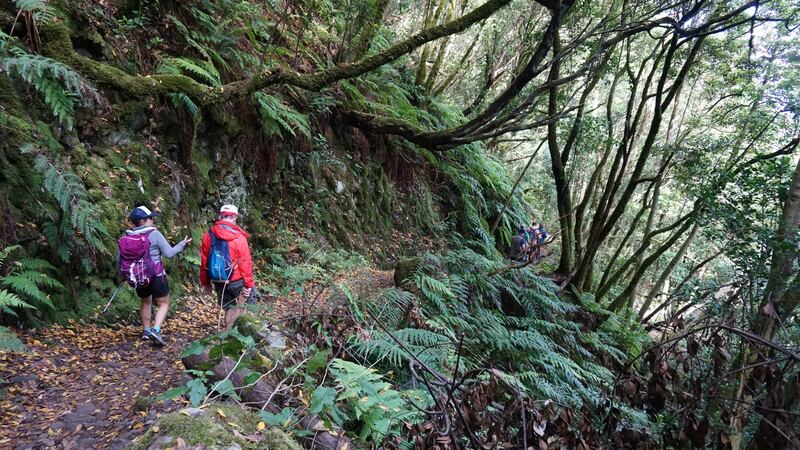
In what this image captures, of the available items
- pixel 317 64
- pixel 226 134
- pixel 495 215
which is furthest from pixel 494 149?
pixel 226 134

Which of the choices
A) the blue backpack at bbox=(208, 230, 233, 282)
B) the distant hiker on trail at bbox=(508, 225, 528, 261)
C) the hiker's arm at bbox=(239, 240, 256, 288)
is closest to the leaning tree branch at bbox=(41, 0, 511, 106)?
the blue backpack at bbox=(208, 230, 233, 282)

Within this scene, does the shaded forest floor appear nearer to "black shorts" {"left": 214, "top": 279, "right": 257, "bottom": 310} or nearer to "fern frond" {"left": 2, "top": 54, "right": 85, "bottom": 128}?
"black shorts" {"left": 214, "top": 279, "right": 257, "bottom": 310}

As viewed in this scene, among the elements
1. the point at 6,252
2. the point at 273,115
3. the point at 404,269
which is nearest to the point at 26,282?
the point at 6,252

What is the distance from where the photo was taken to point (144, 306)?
4469 mm

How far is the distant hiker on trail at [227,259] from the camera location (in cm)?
442

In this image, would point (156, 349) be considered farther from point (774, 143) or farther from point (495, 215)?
point (774, 143)

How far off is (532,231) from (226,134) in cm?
973

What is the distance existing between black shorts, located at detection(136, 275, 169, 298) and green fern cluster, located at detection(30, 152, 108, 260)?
551 millimetres

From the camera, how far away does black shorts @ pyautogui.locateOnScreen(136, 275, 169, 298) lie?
438cm

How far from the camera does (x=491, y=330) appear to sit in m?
6.26

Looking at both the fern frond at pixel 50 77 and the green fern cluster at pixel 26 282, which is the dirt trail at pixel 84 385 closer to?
the green fern cluster at pixel 26 282

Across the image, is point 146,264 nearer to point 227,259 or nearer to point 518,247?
point 227,259

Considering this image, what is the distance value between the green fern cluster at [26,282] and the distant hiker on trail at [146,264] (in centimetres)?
58

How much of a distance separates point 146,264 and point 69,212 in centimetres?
84
